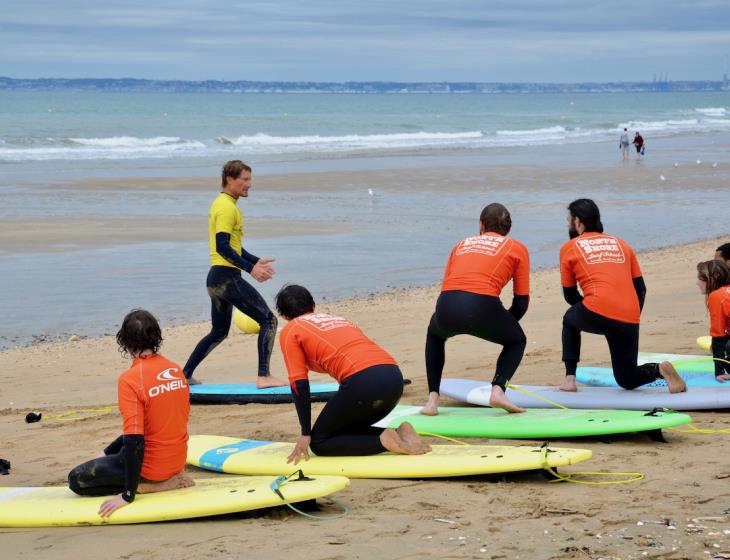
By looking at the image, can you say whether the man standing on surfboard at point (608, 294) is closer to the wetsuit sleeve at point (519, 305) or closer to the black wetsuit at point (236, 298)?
the wetsuit sleeve at point (519, 305)

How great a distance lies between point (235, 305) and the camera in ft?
26.7

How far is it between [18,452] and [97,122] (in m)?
63.4

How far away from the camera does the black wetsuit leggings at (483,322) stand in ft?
21.7

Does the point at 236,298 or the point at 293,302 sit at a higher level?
the point at 293,302

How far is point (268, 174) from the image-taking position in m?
33.1

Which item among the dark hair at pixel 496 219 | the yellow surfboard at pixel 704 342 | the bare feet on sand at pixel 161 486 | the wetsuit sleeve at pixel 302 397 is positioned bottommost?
the bare feet on sand at pixel 161 486

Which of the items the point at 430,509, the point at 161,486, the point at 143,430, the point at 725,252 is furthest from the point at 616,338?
the point at 143,430

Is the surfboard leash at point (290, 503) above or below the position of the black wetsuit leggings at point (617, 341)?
below

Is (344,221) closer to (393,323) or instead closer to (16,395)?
(393,323)

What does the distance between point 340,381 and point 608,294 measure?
2.11 metres

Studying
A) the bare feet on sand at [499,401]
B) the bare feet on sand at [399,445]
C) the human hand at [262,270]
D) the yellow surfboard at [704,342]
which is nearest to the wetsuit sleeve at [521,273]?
the bare feet on sand at [499,401]

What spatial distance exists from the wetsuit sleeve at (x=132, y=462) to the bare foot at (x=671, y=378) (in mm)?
3458

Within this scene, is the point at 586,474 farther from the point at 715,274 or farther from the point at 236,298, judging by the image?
the point at 236,298

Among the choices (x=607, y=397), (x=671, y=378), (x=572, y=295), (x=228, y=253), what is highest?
(x=228, y=253)
